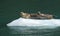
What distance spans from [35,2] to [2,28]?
554 inches

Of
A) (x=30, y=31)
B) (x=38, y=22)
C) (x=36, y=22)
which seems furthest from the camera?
(x=36, y=22)

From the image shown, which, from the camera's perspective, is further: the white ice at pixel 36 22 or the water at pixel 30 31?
the white ice at pixel 36 22

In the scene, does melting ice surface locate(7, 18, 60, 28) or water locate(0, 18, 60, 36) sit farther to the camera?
melting ice surface locate(7, 18, 60, 28)

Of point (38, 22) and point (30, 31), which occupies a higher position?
point (38, 22)

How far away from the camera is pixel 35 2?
26.3 meters

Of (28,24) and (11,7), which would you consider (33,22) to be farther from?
(11,7)

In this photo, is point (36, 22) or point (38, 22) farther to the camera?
point (36, 22)

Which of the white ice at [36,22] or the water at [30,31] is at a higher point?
the white ice at [36,22]

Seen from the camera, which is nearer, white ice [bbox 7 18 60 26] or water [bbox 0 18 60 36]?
water [bbox 0 18 60 36]

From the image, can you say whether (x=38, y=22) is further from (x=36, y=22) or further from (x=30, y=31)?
(x=30, y=31)

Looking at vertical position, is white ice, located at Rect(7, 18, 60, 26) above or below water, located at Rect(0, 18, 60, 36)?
above

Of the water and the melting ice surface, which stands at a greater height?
the melting ice surface

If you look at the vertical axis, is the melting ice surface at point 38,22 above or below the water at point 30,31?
above

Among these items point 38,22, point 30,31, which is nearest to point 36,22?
point 38,22
